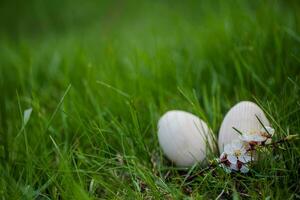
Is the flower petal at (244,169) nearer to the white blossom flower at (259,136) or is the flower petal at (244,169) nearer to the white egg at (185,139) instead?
the white blossom flower at (259,136)

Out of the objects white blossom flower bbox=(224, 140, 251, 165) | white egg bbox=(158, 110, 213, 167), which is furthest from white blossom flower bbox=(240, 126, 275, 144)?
white egg bbox=(158, 110, 213, 167)

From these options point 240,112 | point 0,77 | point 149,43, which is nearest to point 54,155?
point 240,112

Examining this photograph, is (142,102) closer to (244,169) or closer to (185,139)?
(185,139)

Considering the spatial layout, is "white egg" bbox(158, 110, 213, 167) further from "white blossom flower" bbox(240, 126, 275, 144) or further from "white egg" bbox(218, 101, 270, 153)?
"white blossom flower" bbox(240, 126, 275, 144)

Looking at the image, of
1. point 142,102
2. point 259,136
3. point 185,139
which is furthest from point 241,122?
point 142,102

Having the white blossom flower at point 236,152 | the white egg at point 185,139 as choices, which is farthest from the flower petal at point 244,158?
the white egg at point 185,139

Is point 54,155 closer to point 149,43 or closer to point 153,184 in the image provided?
point 153,184
